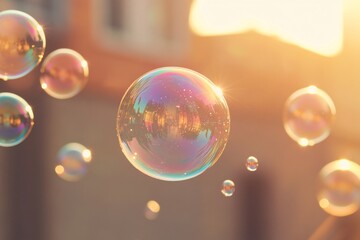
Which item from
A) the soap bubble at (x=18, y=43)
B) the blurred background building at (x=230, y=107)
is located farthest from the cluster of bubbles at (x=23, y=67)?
the blurred background building at (x=230, y=107)

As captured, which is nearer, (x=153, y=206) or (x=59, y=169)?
(x=59, y=169)

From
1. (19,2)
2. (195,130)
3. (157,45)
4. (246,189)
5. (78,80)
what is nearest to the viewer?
(195,130)

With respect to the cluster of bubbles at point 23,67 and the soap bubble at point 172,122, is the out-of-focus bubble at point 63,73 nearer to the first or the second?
the cluster of bubbles at point 23,67

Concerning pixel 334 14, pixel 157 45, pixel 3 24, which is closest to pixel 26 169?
pixel 157 45

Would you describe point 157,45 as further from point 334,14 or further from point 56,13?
point 334,14

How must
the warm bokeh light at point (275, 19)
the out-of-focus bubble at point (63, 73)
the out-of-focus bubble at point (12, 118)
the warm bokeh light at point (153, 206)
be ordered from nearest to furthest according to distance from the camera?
1. the out-of-focus bubble at point (12, 118)
2. the out-of-focus bubble at point (63, 73)
3. the warm bokeh light at point (153, 206)
4. the warm bokeh light at point (275, 19)

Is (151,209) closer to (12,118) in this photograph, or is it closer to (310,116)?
(310,116)

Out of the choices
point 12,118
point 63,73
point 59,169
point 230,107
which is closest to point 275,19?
point 230,107
